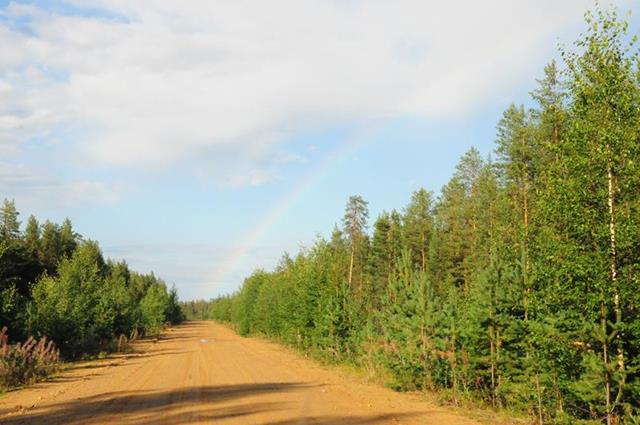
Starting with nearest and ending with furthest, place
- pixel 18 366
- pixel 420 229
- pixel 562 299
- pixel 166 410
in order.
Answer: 1. pixel 562 299
2. pixel 166 410
3. pixel 18 366
4. pixel 420 229

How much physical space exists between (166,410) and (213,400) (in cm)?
185

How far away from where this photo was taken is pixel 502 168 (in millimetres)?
36938

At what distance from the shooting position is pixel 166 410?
1290 centimetres

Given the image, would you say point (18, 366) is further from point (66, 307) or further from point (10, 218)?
point (10, 218)

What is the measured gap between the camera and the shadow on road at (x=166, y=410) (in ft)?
38.5

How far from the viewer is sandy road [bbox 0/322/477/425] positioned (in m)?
12.0

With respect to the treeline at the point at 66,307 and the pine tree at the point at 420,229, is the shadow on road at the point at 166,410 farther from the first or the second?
the pine tree at the point at 420,229

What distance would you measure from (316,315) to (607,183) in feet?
70.6

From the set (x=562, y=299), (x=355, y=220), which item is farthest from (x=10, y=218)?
(x=562, y=299)

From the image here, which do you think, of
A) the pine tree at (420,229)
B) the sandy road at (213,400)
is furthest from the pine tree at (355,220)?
the sandy road at (213,400)

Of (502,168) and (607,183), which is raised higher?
(502,168)

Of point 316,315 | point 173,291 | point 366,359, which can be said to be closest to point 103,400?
point 366,359

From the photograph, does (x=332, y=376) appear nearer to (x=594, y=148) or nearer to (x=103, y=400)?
(x=103, y=400)

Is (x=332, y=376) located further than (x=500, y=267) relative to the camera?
Yes
